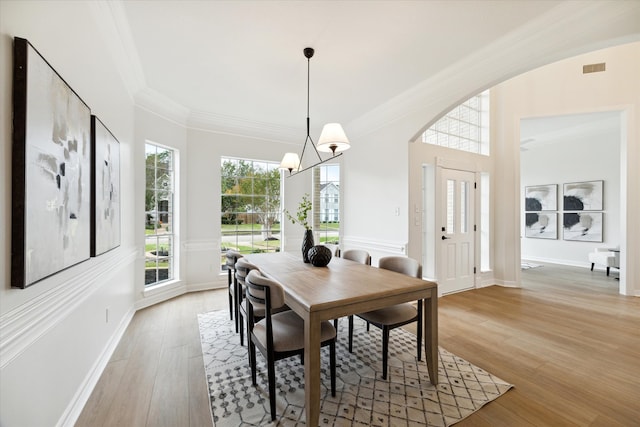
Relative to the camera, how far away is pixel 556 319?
10.7 feet

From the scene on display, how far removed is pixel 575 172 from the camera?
6.41 m

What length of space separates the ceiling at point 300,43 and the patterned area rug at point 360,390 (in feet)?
Answer: 9.65

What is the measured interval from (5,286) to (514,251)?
585 cm

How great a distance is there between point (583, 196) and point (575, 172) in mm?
619

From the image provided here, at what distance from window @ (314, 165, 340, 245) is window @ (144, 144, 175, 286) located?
2.54 meters

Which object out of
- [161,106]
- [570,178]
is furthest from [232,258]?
[570,178]

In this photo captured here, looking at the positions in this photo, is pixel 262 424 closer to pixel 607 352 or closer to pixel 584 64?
pixel 607 352

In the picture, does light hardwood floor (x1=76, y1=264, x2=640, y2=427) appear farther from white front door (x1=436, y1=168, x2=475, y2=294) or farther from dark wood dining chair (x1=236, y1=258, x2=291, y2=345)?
dark wood dining chair (x1=236, y1=258, x2=291, y2=345)

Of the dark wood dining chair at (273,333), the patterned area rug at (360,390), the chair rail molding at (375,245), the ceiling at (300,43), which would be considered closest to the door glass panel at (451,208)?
the chair rail molding at (375,245)

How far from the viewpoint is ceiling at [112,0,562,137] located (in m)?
2.14

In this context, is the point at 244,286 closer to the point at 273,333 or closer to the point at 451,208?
the point at 273,333

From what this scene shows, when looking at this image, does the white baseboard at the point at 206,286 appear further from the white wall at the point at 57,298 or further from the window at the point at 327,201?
the window at the point at 327,201

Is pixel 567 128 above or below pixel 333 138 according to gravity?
above

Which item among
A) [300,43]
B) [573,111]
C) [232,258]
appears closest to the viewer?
[300,43]
